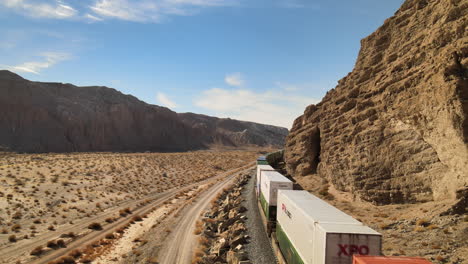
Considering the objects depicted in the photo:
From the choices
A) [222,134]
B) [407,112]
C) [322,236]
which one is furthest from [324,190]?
[222,134]

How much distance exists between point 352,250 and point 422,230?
883 cm

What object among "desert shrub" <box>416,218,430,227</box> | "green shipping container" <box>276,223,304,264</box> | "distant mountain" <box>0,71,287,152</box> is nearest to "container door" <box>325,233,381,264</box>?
"green shipping container" <box>276,223,304,264</box>

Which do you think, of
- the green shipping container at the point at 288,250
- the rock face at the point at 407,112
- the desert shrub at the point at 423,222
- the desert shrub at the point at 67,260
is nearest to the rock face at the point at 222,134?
the rock face at the point at 407,112

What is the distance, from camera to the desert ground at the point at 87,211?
66.4 feet

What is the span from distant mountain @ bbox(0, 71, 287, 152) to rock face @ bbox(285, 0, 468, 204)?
3685 inches

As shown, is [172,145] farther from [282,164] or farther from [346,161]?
[346,161]

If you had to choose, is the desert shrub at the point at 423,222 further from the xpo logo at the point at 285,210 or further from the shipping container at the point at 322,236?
the xpo logo at the point at 285,210

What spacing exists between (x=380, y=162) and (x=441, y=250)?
966 cm

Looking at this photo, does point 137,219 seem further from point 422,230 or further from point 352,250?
point 352,250

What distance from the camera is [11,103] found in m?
93.4

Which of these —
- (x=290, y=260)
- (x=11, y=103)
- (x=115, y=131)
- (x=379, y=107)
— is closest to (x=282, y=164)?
(x=379, y=107)

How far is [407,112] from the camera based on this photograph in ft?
65.6

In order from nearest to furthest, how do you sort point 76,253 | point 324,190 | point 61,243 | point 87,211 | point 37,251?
point 37,251
point 76,253
point 61,243
point 324,190
point 87,211

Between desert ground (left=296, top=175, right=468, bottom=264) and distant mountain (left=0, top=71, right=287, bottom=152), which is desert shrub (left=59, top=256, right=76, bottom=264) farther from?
distant mountain (left=0, top=71, right=287, bottom=152)
